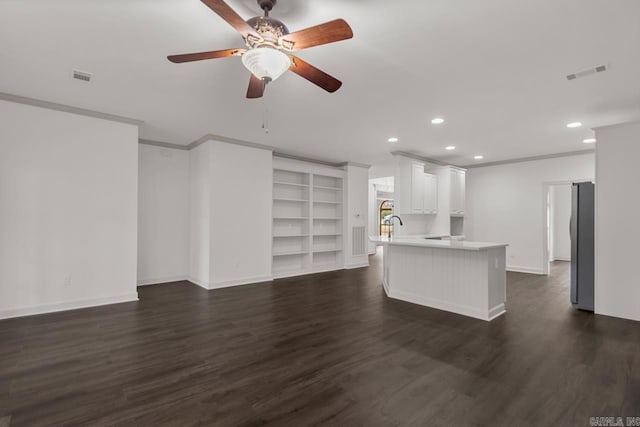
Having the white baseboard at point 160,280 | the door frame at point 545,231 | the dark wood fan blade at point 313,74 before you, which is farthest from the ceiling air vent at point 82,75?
the door frame at point 545,231

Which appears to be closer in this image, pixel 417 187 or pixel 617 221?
pixel 617 221

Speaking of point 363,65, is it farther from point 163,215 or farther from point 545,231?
point 545,231

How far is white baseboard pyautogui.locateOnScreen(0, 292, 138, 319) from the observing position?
380 cm

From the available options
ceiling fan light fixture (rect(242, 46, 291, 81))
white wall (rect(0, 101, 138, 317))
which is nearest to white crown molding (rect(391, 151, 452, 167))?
ceiling fan light fixture (rect(242, 46, 291, 81))

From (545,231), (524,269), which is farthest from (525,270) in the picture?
(545,231)

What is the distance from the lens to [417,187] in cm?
693

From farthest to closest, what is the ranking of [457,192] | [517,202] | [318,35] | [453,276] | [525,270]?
[457,192] < [517,202] < [525,270] < [453,276] < [318,35]

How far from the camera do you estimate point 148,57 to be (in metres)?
2.83

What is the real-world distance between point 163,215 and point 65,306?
2311 millimetres

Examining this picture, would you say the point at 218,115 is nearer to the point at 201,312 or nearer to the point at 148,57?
the point at 148,57

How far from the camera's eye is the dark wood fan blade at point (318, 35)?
1.79 metres

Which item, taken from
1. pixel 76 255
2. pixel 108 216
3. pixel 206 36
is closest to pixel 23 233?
pixel 76 255

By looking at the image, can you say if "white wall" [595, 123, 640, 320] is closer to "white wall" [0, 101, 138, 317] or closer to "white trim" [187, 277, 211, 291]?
"white trim" [187, 277, 211, 291]

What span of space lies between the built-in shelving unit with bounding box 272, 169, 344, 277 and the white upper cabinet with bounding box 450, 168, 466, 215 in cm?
287
